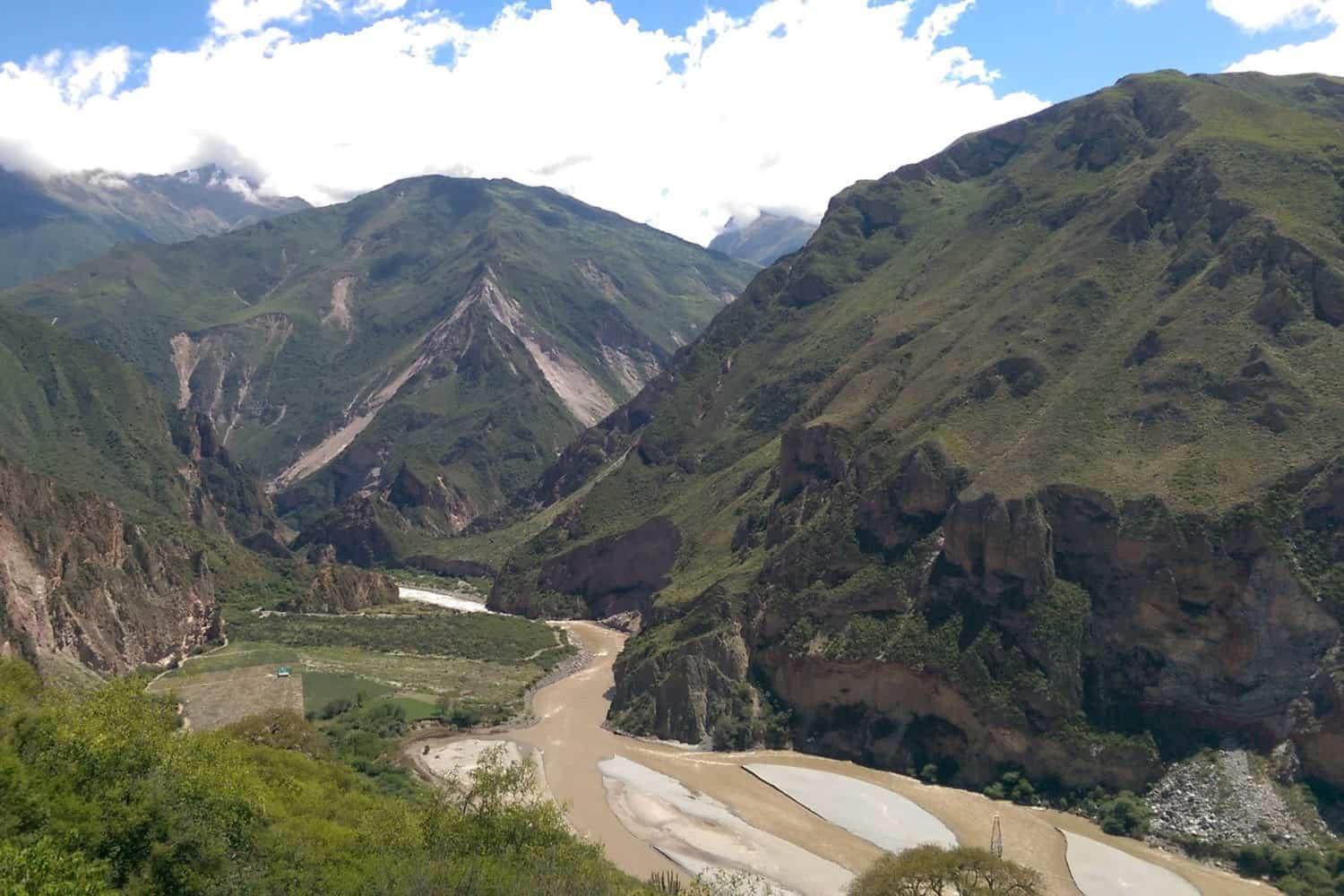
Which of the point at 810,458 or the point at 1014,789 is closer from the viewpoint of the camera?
the point at 1014,789

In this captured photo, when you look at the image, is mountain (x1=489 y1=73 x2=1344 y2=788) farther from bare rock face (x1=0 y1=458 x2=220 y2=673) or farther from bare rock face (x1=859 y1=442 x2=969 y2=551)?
bare rock face (x1=0 y1=458 x2=220 y2=673)

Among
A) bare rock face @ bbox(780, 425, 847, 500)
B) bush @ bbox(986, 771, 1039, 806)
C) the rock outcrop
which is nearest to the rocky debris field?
bush @ bbox(986, 771, 1039, 806)

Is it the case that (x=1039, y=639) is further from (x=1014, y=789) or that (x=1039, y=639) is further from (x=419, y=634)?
(x=419, y=634)

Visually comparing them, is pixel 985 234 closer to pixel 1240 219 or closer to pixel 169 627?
pixel 1240 219

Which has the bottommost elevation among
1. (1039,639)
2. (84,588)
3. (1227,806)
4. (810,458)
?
(1227,806)

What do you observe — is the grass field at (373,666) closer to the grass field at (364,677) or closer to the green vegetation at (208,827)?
the grass field at (364,677)

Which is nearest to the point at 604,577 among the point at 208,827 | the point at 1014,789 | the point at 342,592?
the point at 342,592
